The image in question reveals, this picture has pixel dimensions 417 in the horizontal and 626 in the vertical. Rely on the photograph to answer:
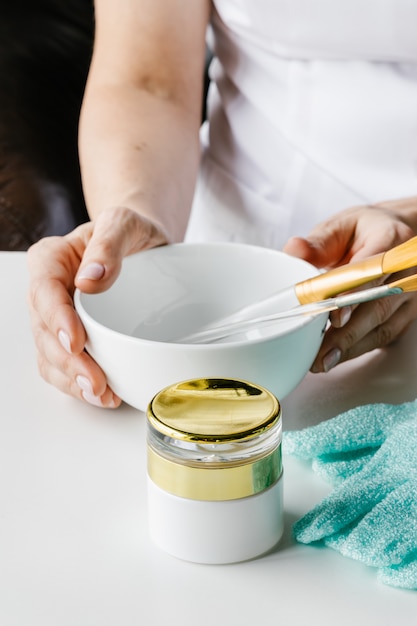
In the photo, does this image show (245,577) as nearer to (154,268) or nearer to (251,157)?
(154,268)

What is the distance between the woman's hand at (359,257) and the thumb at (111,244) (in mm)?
114

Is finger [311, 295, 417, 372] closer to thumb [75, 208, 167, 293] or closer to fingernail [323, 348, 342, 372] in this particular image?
fingernail [323, 348, 342, 372]

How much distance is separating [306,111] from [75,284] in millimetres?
450

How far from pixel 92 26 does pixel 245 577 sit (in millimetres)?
1228

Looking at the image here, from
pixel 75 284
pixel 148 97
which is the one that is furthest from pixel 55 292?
pixel 148 97

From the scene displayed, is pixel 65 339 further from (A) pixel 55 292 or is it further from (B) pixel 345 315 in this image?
(B) pixel 345 315

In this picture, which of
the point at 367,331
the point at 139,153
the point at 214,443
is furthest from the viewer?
the point at 139,153

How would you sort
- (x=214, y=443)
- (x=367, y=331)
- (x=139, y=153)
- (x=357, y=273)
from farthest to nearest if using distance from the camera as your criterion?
(x=139, y=153)
(x=367, y=331)
(x=357, y=273)
(x=214, y=443)

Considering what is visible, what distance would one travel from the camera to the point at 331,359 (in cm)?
64

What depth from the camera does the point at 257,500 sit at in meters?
0.45

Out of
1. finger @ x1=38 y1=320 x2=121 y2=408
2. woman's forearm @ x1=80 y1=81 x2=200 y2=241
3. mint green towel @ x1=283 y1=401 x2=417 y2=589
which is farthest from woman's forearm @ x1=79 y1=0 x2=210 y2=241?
mint green towel @ x1=283 y1=401 x2=417 y2=589

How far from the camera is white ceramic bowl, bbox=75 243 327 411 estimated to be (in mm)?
540

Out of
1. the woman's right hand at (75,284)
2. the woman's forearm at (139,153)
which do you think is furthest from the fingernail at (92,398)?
A: the woman's forearm at (139,153)

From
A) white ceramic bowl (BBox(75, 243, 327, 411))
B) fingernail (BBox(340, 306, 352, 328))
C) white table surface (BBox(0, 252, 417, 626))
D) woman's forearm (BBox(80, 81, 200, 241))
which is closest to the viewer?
white table surface (BBox(0, 252, 417, 626))
